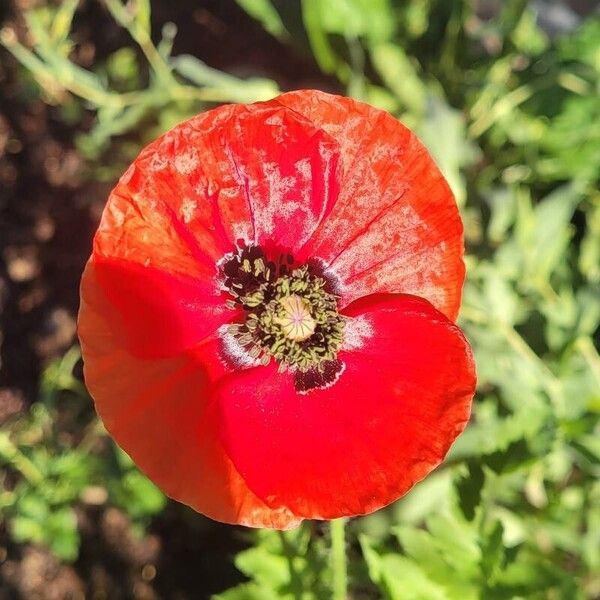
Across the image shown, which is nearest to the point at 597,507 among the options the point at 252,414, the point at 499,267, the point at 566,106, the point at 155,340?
the point at 499,267

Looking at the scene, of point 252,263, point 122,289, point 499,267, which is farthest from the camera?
point 499,267

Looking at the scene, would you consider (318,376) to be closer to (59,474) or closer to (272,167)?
(272,167)

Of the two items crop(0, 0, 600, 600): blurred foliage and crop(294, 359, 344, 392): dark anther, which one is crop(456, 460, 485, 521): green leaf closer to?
crop(0, 0, 600, 600): blurred foliage

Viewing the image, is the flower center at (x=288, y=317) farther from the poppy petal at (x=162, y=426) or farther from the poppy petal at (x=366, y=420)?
the poppy petal at (x=162, y=426)

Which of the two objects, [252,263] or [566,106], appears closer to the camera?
[252,263]

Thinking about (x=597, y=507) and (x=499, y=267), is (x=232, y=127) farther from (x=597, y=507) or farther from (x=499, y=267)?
(x=597, y=507)

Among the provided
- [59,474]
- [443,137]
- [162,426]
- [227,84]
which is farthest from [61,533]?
[443,137]

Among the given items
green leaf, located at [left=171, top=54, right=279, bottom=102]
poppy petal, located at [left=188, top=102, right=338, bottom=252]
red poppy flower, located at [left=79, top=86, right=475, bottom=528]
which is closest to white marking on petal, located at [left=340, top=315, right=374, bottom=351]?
red poppy flower, located at [left=79, top=86, right=475, bottom=528]

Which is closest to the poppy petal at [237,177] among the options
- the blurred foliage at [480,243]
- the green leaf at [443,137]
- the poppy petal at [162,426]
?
the poppy petal at [162,426]
